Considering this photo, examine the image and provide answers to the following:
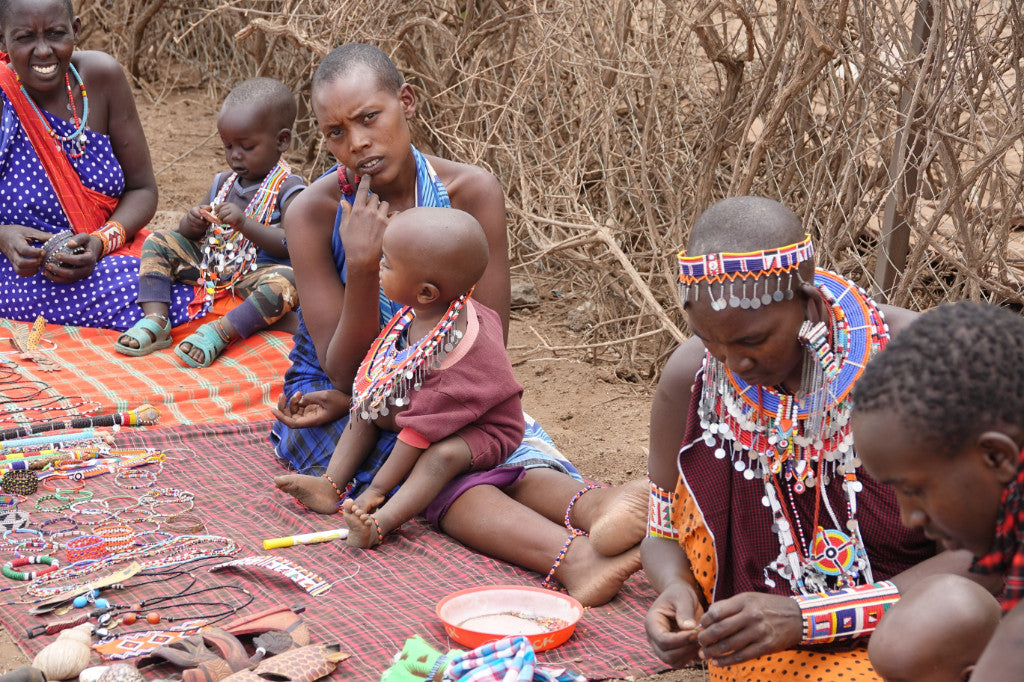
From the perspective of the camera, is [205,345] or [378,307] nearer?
[378,307]

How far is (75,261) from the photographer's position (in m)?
4.96

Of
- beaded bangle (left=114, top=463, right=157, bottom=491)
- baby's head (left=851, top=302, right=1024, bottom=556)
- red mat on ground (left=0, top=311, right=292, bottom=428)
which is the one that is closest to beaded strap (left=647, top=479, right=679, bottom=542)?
baby's head (left=851, top=302, right=1024, bottom=556)

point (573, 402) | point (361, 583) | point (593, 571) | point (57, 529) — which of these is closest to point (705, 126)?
point (573, 402)

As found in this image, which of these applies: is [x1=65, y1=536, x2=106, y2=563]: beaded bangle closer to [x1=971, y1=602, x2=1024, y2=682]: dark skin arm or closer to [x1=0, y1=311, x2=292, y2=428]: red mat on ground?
[x1=0, y1=311, x2=292, y2=428]: red mat on ground

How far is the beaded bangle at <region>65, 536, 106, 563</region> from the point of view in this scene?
10.6 ft

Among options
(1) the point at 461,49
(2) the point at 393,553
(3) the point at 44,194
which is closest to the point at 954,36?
(2) the point at 393,553

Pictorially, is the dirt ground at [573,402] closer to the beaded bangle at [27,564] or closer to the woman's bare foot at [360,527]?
the beaded bangle at [27,564]

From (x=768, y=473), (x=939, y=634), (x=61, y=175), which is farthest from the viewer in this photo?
(x=61, y=175)

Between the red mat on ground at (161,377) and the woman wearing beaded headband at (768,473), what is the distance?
2.47 metres

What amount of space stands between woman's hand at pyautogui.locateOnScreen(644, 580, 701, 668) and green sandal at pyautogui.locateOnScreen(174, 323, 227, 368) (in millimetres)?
2948

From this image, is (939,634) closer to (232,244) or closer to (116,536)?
(116,536)

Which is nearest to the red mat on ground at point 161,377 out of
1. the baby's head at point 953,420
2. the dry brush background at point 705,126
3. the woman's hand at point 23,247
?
the woman's hand at point 23,247

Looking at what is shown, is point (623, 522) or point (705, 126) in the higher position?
point (705, 126)

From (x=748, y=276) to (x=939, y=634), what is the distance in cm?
70
